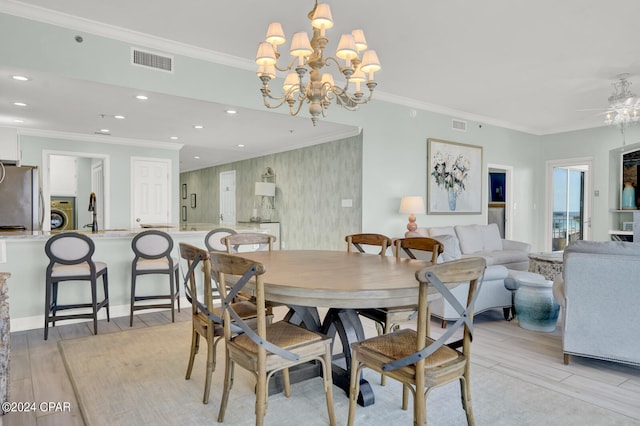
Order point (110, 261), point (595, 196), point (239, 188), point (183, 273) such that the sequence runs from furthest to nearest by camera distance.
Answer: point (239, 188), point (595, 196), point (183, 273), point (110, 261)

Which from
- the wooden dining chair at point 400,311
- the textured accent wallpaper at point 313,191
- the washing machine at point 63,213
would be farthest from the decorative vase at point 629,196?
the washing machine at point 63,213

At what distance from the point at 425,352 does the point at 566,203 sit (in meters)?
8.40

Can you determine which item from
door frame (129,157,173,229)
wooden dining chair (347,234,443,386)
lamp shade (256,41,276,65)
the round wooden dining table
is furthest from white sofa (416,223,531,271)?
door frame (129,157,173,229)

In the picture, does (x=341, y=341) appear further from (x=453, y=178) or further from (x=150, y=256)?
(x=453, y=178)

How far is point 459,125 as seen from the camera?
664 cm

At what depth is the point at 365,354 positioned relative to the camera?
185 centimetres

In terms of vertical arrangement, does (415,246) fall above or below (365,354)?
above

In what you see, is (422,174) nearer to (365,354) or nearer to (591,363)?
(591,363)

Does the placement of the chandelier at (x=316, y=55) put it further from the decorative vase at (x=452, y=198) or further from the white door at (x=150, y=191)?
the white door at (x=150, y=191)

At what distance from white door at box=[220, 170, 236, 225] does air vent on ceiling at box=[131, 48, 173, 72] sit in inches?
221

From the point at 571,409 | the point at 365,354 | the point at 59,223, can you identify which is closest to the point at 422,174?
the point at 571,409

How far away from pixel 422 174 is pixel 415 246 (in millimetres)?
3538

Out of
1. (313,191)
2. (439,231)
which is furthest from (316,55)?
(313,191)

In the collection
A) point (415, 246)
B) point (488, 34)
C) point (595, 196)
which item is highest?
point (488, 34)
